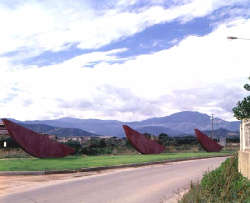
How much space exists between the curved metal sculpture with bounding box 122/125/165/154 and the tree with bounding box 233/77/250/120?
16.7m

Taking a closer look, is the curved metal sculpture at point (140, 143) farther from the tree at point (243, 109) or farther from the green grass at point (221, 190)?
the green grass at point (221, 190)

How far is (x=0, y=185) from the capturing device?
14766 millimetres

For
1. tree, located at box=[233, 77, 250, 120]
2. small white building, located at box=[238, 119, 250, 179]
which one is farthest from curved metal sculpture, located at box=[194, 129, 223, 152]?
small white building, located at box=[238, 119, 250, 179]

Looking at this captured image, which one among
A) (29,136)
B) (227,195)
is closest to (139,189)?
(227,195)

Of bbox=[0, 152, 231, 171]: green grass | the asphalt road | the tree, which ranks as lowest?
the asphalt road

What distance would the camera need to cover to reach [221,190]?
9.94m

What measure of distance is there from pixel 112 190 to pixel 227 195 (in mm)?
4917

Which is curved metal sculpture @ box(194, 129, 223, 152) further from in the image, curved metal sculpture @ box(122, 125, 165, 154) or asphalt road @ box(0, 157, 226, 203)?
asphalt road @ box(0, 157, 226, 203)

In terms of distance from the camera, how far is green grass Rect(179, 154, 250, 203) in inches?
358

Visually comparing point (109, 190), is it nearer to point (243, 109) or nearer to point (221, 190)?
point (221, 190)

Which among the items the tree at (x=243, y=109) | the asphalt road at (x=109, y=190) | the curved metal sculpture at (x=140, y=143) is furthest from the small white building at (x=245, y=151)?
the curved metal sculpture at (x=140, y=143)

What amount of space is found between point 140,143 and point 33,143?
40.6 ft

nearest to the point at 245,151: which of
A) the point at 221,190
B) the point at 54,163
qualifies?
the point at 221,190

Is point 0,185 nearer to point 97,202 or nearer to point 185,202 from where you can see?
point 97,202
